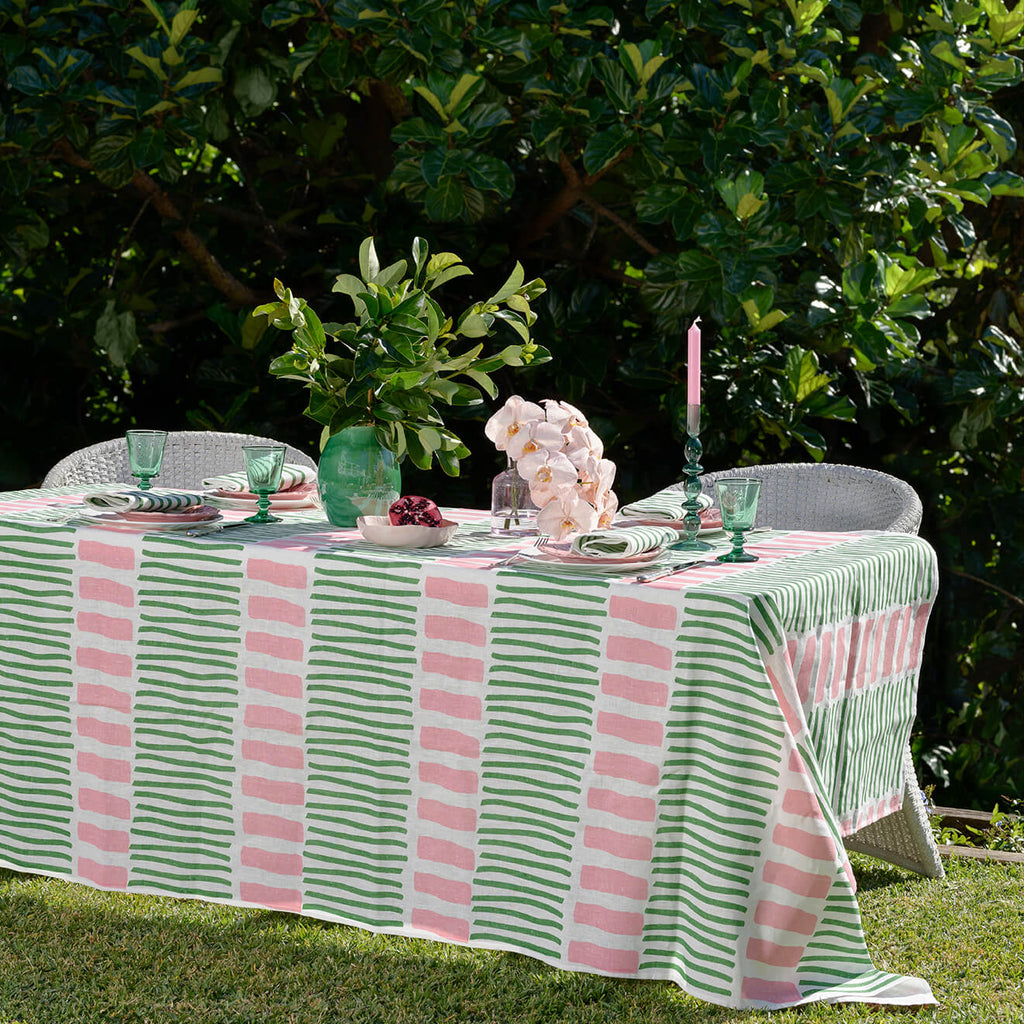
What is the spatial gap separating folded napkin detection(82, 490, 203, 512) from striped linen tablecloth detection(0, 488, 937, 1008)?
2.4 inches

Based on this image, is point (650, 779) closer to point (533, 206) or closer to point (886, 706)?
point (886, 706)

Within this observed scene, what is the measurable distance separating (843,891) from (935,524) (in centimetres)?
236

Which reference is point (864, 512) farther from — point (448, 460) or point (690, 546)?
point (448, 460)

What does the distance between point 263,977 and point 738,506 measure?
1.11 meters

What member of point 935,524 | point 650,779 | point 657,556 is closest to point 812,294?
point 935,524

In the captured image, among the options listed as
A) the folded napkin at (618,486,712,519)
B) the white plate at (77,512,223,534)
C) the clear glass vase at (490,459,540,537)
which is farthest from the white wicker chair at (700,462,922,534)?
the white plate at (77,512,223,534)

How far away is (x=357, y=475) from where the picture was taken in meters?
2.47

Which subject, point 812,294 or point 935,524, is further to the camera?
point 935,524

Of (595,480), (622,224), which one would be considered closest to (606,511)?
(595,480)

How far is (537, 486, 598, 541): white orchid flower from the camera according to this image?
218 centimetres

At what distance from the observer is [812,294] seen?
3.74m

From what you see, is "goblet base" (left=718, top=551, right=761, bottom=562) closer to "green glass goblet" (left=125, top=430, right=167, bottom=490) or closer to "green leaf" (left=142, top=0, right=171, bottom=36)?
"green glass goblet" (left=125, top=430, right=167, bottom=490)

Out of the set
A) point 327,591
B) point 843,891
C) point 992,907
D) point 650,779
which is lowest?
point 992,907

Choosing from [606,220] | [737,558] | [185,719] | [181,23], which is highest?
[181,23]
